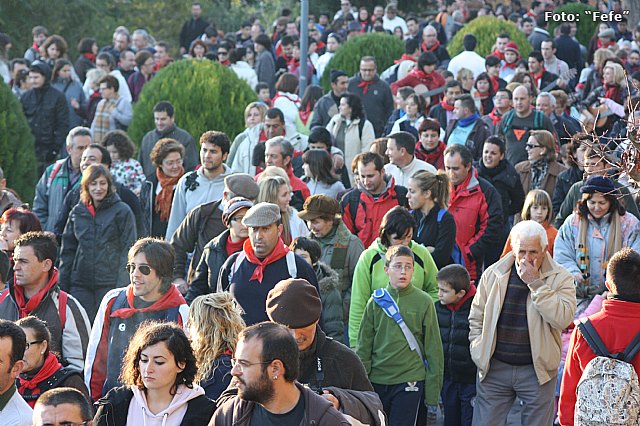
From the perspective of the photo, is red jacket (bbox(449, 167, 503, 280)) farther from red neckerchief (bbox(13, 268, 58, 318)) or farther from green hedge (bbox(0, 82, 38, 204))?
green hedge (bbox(0, 82, 38, 204))

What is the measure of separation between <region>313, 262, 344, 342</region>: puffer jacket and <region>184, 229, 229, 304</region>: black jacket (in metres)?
0.74

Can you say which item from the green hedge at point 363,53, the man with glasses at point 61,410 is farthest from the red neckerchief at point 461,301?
the green hedge at point 363,53

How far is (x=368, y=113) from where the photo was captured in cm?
1708

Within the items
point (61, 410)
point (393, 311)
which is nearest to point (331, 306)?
point (393, 311)

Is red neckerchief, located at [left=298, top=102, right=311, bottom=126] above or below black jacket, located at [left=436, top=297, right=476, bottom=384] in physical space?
above

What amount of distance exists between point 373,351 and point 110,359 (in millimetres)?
2141

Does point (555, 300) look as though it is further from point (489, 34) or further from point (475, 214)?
point (489, 34)

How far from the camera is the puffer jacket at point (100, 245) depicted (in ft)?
32.9

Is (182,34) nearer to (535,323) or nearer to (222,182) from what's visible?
(222,182)

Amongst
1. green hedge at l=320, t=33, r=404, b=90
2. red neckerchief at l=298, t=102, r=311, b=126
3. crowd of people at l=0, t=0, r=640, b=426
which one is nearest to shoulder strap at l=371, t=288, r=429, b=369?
crowd of people at l=0, t=0, r=640, b=426

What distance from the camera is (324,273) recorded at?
8.92 metres

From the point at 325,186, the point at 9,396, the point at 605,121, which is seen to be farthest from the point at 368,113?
the point at 9,396

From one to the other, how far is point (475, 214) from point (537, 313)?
9.62 ft

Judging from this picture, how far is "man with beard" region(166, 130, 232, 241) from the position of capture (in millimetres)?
10625
